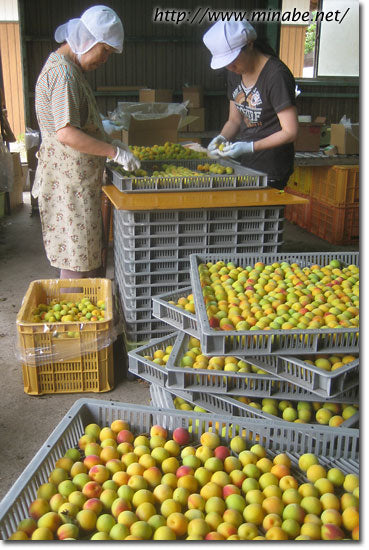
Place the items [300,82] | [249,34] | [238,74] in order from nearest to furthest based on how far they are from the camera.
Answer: [249,34] < [238,74] < [300,82]

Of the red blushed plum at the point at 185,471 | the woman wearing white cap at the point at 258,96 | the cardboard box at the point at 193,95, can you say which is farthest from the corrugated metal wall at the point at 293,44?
the red blushed plum at the point at 185,471

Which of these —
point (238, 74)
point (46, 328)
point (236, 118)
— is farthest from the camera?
point (236, 118)

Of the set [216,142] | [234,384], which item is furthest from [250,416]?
[216,142]

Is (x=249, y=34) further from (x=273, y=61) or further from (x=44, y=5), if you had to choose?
(x=44, y=5)

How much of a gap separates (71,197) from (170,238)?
0.65 meters

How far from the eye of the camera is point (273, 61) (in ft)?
10.3

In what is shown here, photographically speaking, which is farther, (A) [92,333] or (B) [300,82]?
(B) [300,82]

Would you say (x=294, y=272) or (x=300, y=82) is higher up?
(x=300, y=82)

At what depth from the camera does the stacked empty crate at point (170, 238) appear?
277 cm

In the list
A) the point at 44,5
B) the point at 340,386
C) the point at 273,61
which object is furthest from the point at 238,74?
the point at 44,5

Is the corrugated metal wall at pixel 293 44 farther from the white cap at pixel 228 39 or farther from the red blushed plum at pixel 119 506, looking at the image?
the red blushed plum at pixel 119 506

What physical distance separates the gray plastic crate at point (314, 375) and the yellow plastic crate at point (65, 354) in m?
1.20

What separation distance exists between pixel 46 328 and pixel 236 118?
2.11 metres

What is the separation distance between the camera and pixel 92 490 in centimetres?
143
